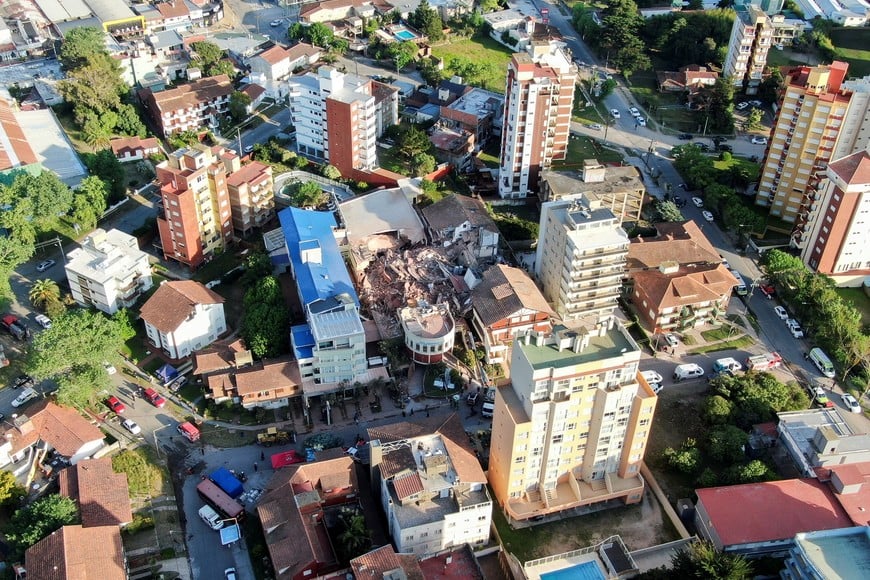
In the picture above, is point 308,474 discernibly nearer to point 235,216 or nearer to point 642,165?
point 235,216

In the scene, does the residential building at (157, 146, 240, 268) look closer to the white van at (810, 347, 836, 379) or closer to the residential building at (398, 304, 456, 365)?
the residential building at (398, 304, 456, 365)

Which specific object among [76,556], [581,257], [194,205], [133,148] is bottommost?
[76,556]

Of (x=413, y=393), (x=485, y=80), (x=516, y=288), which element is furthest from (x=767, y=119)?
(x=413, y=393)

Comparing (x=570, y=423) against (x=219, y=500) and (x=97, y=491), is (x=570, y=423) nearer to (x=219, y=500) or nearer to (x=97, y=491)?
(x=219, y=500)

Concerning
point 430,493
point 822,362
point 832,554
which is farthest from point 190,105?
point 832,554

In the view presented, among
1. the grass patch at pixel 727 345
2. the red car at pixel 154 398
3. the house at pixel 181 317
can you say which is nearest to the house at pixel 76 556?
the red car at pixel 154 398

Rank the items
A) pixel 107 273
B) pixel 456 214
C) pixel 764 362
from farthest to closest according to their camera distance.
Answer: pixel 456 214
pixel 107 273
pixel 764 362

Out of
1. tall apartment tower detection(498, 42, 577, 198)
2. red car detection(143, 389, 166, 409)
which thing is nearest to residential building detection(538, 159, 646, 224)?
tall apartment tower detection(498, 42, 577, 198)
